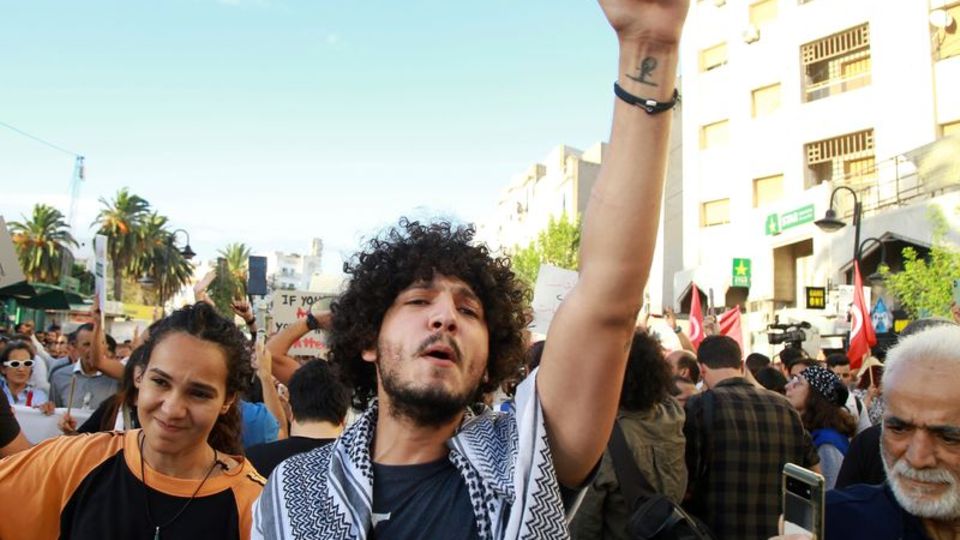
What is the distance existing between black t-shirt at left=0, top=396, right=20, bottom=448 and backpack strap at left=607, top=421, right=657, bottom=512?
99.4 inches

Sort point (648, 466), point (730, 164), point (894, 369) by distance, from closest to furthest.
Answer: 1. point (894, 369)
2. point (648, 466)
3. point (730, 164)

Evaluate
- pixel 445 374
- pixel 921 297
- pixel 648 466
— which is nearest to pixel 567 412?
pixel 445 374

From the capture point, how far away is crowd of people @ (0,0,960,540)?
62.1 inches

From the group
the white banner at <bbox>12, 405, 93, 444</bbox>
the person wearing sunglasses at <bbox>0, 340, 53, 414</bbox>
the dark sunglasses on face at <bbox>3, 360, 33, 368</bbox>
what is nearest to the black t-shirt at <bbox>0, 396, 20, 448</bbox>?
the white banner at <bbox>12, 405, 93, 444</bbox>

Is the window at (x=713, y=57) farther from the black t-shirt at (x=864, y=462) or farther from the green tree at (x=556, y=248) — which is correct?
the black t-shirt at (x=864, y=462)

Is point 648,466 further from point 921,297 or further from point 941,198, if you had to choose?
point 941,198

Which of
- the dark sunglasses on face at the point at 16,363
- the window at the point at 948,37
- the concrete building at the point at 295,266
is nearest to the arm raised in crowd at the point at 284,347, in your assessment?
the dark sunglasses on face at the point at 16,363

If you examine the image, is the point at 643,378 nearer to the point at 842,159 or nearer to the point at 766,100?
the point at 842,159

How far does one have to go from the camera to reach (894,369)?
240cm

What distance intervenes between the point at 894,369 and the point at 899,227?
22.7 metres

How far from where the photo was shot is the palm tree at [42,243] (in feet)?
144

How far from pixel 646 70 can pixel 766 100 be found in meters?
31.3

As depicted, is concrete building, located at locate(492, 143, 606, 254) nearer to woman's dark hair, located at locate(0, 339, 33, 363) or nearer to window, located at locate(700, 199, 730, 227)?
window, located at locate(700, 199, 730, 227)

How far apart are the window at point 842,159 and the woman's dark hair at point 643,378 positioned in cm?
2482
